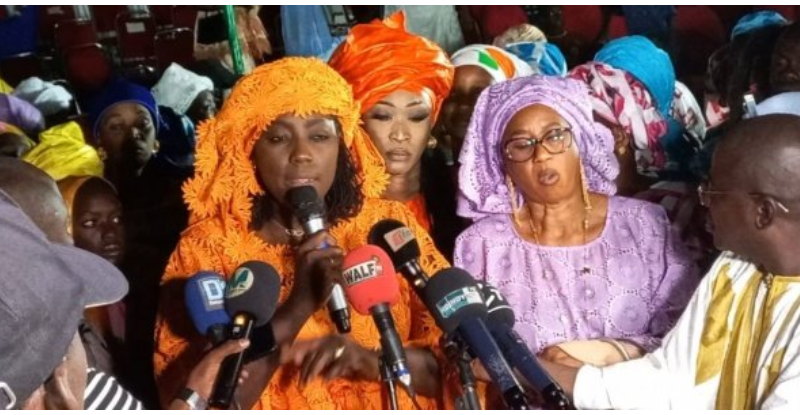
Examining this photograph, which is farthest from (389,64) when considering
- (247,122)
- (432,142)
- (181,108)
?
(181,108)

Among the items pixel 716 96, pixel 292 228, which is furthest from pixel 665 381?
pixel 716 96

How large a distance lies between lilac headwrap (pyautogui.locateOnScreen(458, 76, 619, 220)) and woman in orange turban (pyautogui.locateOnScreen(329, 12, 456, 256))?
1.06ft

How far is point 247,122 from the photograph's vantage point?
10.2ft

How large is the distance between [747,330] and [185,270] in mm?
1495

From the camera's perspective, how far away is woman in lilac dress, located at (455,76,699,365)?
326cm

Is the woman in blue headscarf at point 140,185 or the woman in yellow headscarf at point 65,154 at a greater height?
the woman in yellow headscarf at point 65,154

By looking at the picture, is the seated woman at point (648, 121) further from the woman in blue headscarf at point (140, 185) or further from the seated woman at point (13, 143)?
the seated woman at point (13, 143)

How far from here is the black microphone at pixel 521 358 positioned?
82.1 inches

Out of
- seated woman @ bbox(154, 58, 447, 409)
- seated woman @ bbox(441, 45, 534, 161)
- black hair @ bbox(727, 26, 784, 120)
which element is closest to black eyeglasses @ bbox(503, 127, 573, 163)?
seated woman @ bbox(154, 58, 447, 409)

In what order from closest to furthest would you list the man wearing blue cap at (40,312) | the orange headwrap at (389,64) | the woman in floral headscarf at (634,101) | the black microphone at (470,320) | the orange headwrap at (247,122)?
the man wearing blue cap at (40,312)
the black microphone at (470,320)
the orange headwrap at (247,122)
the orange headwrap at (389,64)
the woman in floral headscarf at (634,101)

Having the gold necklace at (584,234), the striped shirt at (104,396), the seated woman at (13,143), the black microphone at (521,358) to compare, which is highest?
the black microphone at (521,358)

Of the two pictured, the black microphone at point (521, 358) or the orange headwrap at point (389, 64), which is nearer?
the black microphone at point (521, 358)

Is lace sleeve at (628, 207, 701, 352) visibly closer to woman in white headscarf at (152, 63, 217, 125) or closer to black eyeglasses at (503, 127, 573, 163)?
black eyeglasses at (503, 127, 573, 163)

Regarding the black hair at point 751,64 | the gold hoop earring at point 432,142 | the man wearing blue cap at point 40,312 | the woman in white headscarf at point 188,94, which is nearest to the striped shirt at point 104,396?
the man wearing blue cap at point 40,312
